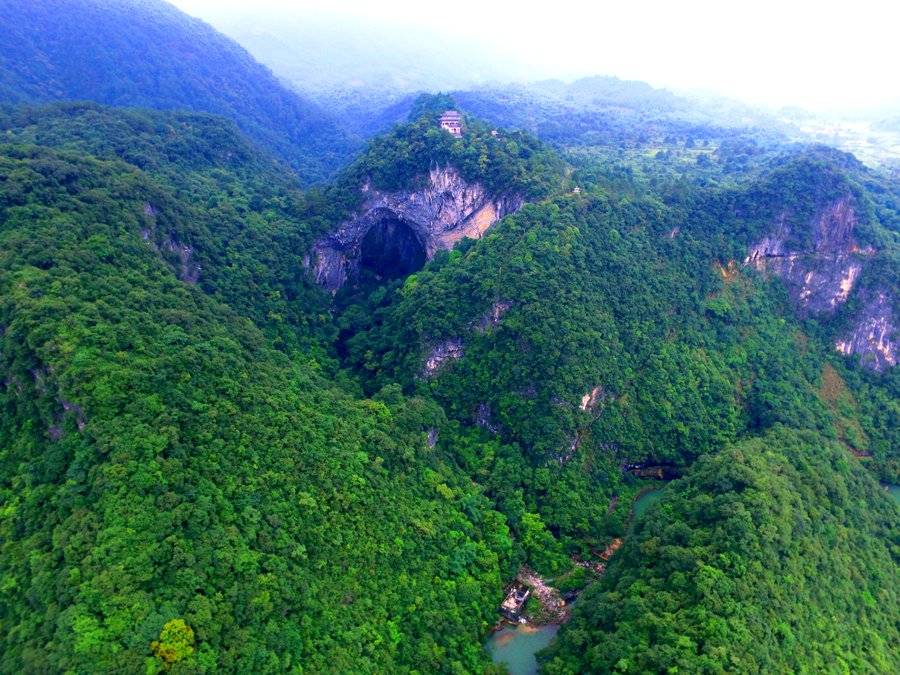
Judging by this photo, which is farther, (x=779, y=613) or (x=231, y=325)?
(x=231, y=325)

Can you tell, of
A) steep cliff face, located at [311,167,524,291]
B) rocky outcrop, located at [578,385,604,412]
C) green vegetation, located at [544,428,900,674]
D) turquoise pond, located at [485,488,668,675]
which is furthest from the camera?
steep cliff face, located at [311,167,524,291]

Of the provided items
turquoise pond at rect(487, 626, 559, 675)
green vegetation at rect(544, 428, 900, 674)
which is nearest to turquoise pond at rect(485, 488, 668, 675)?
turquoise pond at rect(487, 626, 559, 675)

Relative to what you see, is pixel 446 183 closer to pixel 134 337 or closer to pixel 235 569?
pixel 134 337

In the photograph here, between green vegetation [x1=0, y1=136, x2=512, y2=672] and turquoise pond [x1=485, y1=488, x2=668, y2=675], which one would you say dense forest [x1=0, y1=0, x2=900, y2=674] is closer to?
green vegetation [x1=0, y1=136, x2=512, y2=672]

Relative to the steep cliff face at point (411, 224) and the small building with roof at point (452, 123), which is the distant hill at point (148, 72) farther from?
the steep cliff face at point (411, 224)

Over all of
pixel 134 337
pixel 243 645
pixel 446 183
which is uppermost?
pixel 446 183

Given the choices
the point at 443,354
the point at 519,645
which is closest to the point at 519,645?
the point at 519,645

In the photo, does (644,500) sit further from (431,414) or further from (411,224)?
(411,224)

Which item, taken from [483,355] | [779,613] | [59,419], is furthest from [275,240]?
[779,613]
